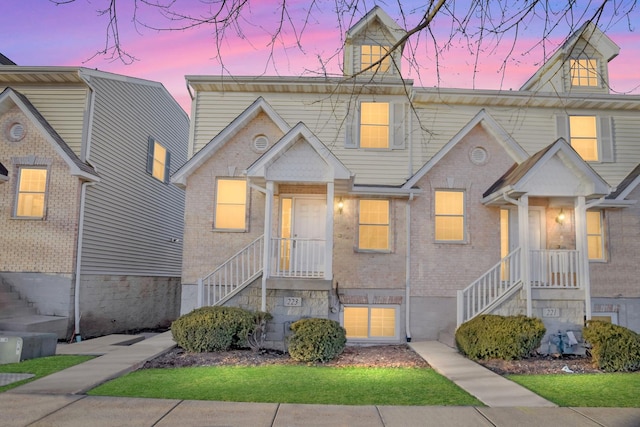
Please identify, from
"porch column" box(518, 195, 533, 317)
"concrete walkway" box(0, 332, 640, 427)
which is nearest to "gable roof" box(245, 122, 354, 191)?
"porch column" box(518, 195, 533, 317)

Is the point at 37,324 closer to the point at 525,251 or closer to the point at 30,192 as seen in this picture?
the point at 30,192

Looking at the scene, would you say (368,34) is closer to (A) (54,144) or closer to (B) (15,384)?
(A) (54,144)

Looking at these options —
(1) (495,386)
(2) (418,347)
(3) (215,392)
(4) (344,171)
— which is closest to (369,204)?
(4) (344,171)

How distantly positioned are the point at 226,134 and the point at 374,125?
4366mm

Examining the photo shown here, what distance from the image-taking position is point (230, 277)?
12.9 meters

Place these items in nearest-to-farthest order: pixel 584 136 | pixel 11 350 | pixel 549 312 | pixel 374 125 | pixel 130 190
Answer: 1. pixel 11 350
2. pixel 549 312
3. pixel 374 125
4. pixel 584 136
5. pixel 130 190

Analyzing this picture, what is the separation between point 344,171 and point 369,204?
8.34 ft

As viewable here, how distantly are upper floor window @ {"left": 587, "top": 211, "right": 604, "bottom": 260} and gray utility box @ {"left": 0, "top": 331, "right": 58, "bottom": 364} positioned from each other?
14.0 metres

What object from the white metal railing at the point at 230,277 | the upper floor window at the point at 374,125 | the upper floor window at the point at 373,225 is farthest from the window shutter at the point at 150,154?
the upper floor window at the point at 373,225

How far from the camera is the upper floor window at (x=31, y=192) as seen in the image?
1411 cm

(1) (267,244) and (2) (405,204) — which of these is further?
(2) (405,204)

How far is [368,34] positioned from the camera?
15727 mm

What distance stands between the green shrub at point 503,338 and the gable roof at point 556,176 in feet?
11.1

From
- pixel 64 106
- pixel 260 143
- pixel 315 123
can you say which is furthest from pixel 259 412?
pixel 64 106
